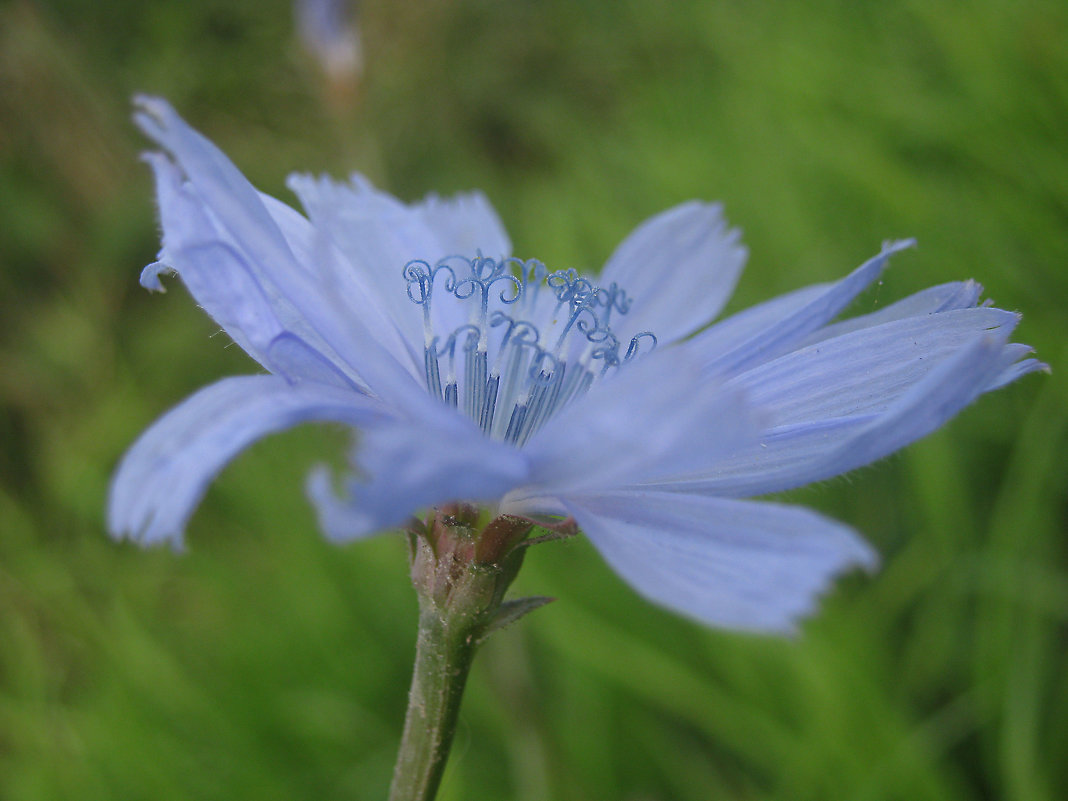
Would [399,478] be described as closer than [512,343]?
Yes

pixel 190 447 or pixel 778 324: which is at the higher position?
pixel 778 324

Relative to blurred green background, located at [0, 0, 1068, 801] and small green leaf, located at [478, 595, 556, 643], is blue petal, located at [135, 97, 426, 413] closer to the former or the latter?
small green leaf, located at [478, 595, 556, 643]

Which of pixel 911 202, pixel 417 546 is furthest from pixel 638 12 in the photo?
pixel 417 546

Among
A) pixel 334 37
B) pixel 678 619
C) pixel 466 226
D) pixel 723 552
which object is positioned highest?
pixel 334 37

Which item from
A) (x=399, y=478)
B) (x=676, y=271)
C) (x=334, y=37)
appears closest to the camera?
(x=399, y=478)

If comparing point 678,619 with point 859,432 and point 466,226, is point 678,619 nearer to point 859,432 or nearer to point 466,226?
point 466,226

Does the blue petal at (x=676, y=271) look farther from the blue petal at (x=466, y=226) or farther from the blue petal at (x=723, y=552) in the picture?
the blue petal at (x=723, y=552)

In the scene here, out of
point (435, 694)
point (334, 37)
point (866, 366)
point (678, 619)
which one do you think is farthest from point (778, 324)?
point (334, 37)
